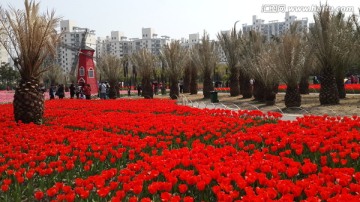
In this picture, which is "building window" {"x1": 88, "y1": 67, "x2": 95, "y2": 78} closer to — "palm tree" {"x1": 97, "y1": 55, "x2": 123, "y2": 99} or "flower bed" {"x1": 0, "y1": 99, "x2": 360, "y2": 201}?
"palm tree" {"x1": 97, "y1": 55, "x2": 123, "y2": 99}

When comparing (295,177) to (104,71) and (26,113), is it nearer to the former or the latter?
(26,113)

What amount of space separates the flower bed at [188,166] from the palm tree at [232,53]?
2140 cm

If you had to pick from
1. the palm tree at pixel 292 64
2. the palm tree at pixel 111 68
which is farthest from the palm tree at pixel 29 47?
the palm tree at pixel 111 68

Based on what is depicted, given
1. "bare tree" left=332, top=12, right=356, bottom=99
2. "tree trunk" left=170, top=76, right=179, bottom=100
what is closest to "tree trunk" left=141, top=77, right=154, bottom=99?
"tree trunk" left=170, top=76, right=179, bottom=100

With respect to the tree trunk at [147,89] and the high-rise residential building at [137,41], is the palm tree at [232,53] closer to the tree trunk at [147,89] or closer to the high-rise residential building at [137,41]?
the tree trunk at [147,89]

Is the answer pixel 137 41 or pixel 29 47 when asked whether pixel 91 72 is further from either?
pixel 137 41

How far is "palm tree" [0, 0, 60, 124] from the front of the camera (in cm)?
1245

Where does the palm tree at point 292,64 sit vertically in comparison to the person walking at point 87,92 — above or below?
above

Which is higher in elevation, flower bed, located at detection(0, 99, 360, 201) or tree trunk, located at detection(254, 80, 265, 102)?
tree trunk, located at detection(254, 80, 265, 102)

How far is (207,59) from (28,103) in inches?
871

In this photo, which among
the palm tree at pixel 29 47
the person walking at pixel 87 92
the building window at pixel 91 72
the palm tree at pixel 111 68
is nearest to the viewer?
the palm tree at pixel 29 47

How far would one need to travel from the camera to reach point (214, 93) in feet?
86.8

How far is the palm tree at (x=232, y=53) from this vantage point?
31.2 m

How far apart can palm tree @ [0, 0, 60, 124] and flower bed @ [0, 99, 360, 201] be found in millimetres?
2404
